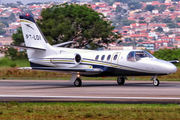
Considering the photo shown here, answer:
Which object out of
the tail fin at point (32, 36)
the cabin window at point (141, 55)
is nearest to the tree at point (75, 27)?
the tail fin at point (32, 36)

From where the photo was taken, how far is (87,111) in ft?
49.1

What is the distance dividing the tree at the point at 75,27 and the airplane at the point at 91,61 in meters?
34.1

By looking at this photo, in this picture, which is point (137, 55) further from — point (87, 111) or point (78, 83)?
point (87, 111)

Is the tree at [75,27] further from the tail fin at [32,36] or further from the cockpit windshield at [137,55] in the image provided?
the cockpit windshield at [137,55]

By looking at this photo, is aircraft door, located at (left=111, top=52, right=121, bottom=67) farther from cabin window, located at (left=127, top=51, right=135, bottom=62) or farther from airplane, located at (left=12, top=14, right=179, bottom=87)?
cabin window, located at (left=127, top=51, right=135, bottom=62)

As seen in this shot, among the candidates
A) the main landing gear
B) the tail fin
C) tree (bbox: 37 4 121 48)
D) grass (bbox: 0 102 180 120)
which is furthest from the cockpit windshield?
tree (bbox: 37 4 121 48)

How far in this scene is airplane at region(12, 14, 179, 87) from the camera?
27.2m

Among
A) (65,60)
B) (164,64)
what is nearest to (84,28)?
(65,60)

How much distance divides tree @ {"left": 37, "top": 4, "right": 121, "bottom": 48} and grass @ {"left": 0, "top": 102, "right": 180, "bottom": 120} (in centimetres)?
5063

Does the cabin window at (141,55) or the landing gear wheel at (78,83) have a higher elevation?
the cabin window at (141,55)

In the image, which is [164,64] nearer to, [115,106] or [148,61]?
[148,61]

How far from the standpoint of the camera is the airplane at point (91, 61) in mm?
27203

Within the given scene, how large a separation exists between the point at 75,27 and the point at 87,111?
5613cm

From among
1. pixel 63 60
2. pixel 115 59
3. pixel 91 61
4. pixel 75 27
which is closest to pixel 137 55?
pixel 115 59
